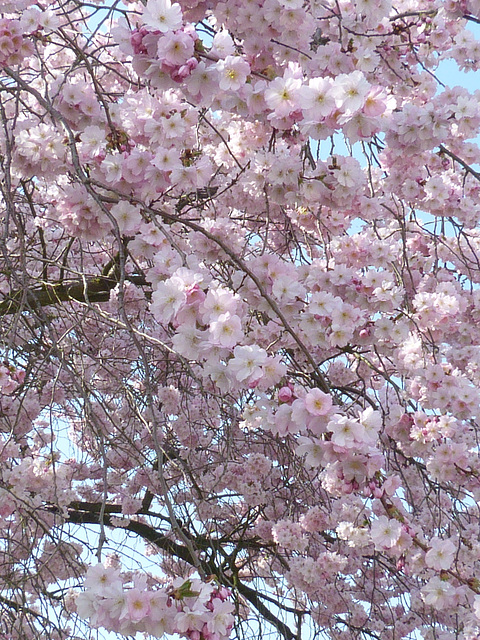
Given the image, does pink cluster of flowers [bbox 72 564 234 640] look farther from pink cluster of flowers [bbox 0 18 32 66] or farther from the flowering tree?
pink cluster of flowers [bbox 0 18 32 66]

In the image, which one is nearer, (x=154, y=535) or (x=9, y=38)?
(x=9, y=38)

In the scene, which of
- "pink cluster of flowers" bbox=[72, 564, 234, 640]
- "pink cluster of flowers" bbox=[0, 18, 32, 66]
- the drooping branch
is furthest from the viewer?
the drooping branch

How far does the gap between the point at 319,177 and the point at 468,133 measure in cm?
63

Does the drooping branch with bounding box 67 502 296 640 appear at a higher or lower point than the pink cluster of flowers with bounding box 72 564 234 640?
higher

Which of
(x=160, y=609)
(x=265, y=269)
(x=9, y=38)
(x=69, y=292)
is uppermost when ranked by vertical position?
(x=69, y=292)

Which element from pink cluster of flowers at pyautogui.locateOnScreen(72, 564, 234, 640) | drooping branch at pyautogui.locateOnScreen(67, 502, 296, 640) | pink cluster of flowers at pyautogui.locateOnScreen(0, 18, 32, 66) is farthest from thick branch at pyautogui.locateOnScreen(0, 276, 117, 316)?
pink cluster of flowers at pyautogui.locateOnScreen(72, 564, 234, 640)

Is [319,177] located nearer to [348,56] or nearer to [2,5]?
[348,56]

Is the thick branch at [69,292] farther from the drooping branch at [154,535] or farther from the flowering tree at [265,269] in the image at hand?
the drooping branch at [154,535]

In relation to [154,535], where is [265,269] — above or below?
below

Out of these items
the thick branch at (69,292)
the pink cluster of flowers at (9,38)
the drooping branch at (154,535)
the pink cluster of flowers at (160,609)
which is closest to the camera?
the pink cluster of flowers at (160,609)

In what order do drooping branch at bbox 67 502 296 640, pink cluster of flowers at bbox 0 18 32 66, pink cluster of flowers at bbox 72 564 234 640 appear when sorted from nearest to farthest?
1. pink cluster of flowers at bbox 72 564 234 640
2. pink cluster of flowers at bbox 0 18 32 66
3. drooping branch at bbox 67 502 296 640

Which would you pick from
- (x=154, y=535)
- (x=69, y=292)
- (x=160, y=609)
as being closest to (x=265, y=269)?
(x=160, y=609)

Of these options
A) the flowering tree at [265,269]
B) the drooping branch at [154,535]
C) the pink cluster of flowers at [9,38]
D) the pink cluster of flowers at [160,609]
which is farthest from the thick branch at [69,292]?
the pink cluster of flowers at [160,609]

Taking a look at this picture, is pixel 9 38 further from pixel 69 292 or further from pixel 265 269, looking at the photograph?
pixel 69 292
